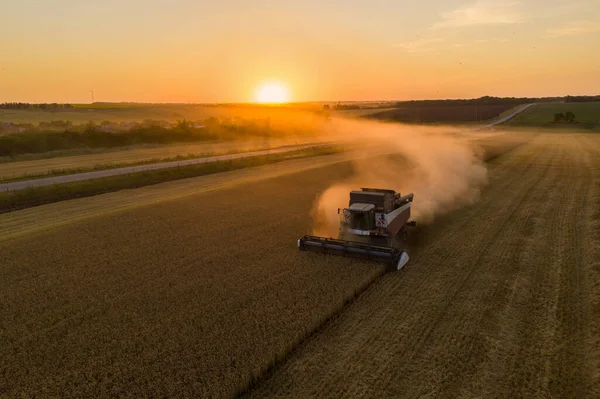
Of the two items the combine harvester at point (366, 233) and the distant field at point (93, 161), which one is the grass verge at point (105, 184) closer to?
the distant field at point (93, 161)

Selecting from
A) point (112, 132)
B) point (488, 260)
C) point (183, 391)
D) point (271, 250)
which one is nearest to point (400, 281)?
point (488, 260)

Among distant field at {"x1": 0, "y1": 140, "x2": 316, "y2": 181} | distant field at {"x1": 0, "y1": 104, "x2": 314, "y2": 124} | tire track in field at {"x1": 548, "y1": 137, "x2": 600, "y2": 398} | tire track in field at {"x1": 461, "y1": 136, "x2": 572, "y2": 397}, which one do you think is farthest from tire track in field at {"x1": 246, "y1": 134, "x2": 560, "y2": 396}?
distant field at {"x1": 0, "y1": 104, "x2": 314, "y2": 124}

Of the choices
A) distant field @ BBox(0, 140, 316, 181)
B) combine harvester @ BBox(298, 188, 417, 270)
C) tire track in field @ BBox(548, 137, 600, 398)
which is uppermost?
distant field @ BBox(0, 140, 316, 181)

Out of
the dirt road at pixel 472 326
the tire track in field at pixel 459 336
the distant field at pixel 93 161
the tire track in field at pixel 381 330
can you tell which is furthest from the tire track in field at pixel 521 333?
the distant field at pixel 93 161

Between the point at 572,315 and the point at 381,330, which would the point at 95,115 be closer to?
the point at 381,330

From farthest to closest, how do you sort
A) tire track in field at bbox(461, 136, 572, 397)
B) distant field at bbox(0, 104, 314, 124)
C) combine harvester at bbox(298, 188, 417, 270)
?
distant field at bbox(0, 104, 314, 124), combine harvester at bbox(298, 188, 417, 270), tire track in field at bbox(461, 136, 572, 397)

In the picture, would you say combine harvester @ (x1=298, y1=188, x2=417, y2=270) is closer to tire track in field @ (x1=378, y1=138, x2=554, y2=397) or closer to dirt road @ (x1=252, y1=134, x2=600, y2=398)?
dirt road @ (x1=252, y1=134, x2=600, y2=398)

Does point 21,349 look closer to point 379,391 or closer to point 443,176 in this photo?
point 379,391
